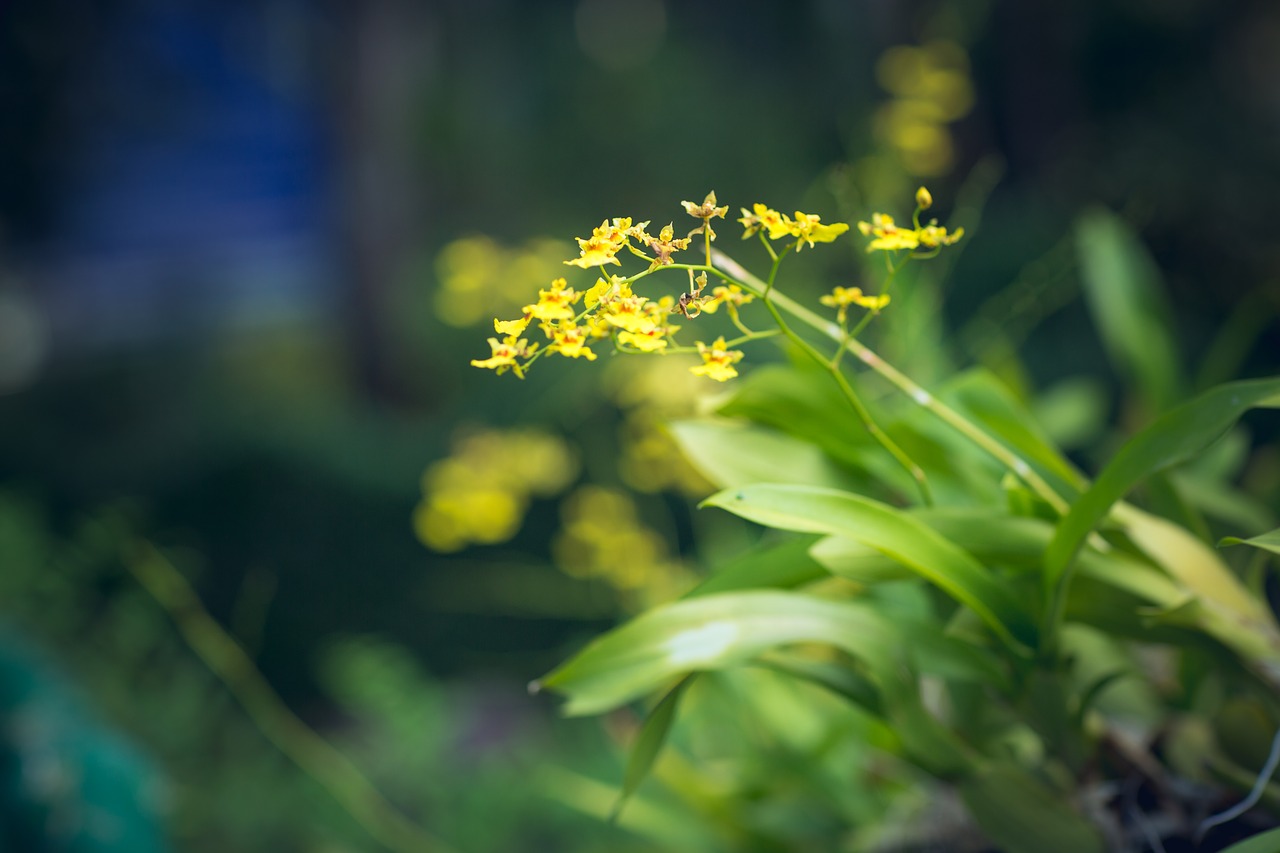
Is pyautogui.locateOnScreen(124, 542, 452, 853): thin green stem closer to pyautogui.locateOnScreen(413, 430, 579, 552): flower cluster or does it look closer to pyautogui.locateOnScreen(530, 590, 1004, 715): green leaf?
pyautogui.locateOnScreen(413, 430, 579, 552): flower cluster

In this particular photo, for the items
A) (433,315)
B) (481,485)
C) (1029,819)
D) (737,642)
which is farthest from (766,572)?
(433,315)

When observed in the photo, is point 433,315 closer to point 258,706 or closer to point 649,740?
point 258,706

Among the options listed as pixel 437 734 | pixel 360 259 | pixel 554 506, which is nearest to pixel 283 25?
pixel 360 259

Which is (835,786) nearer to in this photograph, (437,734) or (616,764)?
(616,764)

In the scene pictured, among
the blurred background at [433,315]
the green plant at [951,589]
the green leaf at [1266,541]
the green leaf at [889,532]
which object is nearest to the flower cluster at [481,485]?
the blurred background at [433,315]

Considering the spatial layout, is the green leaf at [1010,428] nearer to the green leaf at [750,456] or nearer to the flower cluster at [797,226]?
the green leaf at [750,456]

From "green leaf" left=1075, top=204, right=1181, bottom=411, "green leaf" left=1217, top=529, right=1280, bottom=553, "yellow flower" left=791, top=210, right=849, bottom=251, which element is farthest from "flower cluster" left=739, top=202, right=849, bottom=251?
"green leaf" left=1075, top=204, right=1181, bottom=411
